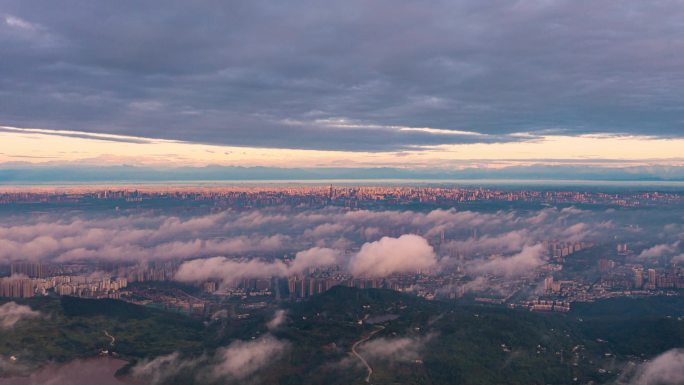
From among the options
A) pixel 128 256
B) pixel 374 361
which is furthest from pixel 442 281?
pixel 128 256

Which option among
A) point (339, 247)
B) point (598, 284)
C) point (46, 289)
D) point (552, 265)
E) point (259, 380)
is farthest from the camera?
point (339, 247)

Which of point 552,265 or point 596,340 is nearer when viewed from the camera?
point 596,340

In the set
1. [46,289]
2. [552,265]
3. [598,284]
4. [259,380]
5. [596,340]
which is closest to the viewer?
[259,380]

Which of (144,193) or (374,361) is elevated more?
(144,193)

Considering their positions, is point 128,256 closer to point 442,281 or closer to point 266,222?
point 266,222

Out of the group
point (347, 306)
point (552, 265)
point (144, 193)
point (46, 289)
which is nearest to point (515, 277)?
point (552, 265)

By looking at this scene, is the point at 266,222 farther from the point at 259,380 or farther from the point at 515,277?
the point at 259,380

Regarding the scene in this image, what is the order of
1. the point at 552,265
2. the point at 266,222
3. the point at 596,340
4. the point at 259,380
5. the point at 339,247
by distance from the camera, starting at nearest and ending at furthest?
the point at 259,380, the point at 596,340, the point at 552,265, the point at 339,247, the point at 266,222

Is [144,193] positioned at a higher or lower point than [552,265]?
higher

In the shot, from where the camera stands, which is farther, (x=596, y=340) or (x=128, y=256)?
(x=128, y=256)
